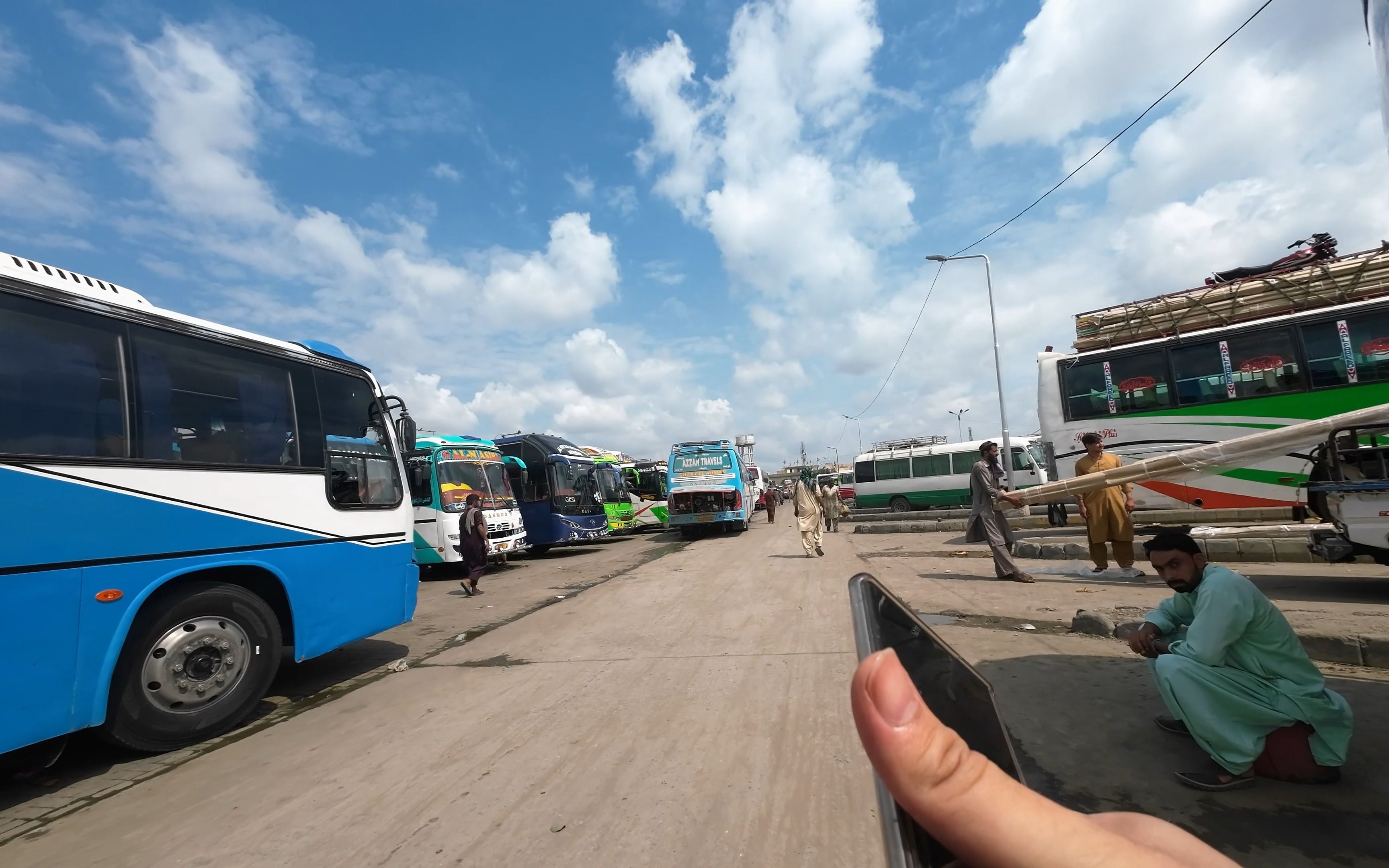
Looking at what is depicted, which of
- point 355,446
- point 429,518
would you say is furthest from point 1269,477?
point 429,518

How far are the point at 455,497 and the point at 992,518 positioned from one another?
10.4 metres

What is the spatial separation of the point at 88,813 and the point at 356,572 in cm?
224

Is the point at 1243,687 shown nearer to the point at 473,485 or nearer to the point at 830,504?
the point at 473,485

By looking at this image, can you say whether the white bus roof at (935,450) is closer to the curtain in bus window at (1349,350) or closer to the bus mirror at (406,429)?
the curtain in bus window at (1349,350)

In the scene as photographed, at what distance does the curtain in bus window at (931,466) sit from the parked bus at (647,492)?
1015 cm

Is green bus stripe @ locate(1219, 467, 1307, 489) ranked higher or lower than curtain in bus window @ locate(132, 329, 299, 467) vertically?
lower

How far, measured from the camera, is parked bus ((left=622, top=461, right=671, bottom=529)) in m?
25.3

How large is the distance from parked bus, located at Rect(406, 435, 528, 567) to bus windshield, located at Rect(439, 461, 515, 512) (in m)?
0.01

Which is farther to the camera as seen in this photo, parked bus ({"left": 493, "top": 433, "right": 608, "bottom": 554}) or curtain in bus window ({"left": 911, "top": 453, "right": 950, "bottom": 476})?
curtain in bus window ({"left": 911, "top": 453, "right": 950, "bottom": 476})

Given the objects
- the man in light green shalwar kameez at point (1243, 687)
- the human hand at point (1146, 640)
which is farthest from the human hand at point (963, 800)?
the human hand at point (1146, 640)

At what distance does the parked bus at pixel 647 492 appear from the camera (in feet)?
83.1

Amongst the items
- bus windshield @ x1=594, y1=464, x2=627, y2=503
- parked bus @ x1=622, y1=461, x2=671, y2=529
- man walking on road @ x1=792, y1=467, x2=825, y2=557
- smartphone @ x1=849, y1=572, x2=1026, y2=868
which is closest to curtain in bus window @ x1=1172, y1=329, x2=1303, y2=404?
man walking on road @ x1=792, y1=467, x2=825, y2=557

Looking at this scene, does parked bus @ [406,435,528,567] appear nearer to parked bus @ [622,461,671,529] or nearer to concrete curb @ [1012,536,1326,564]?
parked bus @ [622,461,671,529]

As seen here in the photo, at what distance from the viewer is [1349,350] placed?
369 inches
